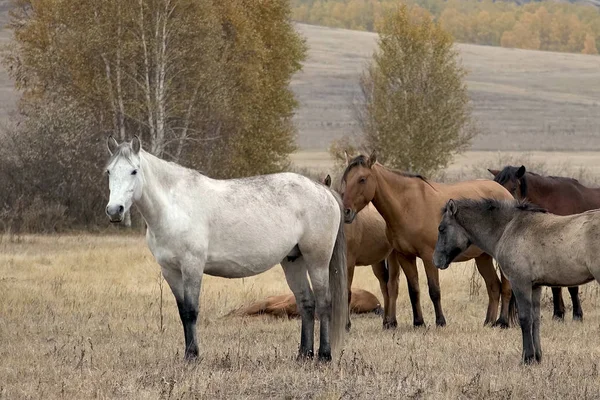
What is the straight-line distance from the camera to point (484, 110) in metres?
87.5

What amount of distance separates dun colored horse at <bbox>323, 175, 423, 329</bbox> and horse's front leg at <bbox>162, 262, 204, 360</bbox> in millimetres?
3621

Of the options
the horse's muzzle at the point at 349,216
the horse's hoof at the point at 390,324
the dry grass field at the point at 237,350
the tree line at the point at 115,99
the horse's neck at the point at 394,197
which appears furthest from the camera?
the tree line at the point at 115,99

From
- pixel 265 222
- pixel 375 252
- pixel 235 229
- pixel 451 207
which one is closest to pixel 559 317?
pixel 375 252

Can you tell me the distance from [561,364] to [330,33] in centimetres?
11106

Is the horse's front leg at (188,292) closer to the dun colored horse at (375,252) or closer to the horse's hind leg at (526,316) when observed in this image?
the horse's hind leg at (526,316)

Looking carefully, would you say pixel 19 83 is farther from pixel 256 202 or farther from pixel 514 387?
pixel 514 387

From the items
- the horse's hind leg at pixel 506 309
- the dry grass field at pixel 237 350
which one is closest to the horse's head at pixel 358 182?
the dry grass field at pixel 237 350

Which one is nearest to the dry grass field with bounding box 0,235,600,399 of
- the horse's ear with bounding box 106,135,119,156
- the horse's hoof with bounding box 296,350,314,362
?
the horse's hoof with bounding box 296,350,314,362

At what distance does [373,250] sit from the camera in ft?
44.7

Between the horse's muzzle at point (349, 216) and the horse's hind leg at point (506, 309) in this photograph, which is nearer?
the horse's muzzle at point (349, 216)

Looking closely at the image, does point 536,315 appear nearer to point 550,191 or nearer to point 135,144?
point 135,144

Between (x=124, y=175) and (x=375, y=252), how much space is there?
4987 mm

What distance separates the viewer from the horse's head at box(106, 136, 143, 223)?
9305mm

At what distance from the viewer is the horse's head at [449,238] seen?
10555 mm
